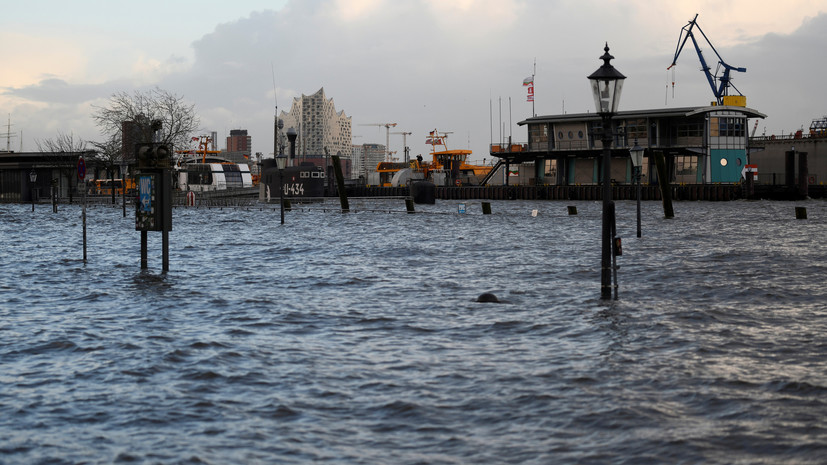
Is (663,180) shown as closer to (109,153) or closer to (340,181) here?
(340,181)

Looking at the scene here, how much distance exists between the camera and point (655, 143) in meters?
83.2

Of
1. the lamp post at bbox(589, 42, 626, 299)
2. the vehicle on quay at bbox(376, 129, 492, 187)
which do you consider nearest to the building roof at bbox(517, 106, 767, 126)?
the vehicle on quay at bbox(376, 129, 492, 187)

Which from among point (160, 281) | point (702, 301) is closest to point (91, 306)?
point (160, 281)

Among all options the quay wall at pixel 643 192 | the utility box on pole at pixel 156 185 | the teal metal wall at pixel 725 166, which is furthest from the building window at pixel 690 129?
the utility box on pole at pixel 156 185

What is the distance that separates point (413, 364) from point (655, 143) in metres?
77.4

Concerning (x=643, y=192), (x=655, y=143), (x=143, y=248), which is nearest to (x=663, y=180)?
(x=143, y=248)

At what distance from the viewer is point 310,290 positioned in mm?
16781

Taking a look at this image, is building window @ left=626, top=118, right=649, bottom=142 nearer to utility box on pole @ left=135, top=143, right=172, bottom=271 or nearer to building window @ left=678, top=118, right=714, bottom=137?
building window @ left=678, top=118, right=714, bottom=137

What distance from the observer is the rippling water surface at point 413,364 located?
7.05 meters

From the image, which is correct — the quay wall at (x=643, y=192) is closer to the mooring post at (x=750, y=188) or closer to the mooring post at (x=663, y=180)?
the mooring post at (x=750, y=188)

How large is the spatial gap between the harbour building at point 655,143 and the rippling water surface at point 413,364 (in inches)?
2468

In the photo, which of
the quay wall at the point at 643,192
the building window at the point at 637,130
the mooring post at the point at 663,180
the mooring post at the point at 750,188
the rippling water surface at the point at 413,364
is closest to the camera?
the rippling water surface at the point at 413,364

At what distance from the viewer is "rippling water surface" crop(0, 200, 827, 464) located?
23.1ft

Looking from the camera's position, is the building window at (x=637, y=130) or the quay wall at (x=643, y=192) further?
the building window at (x=637, y=130)
